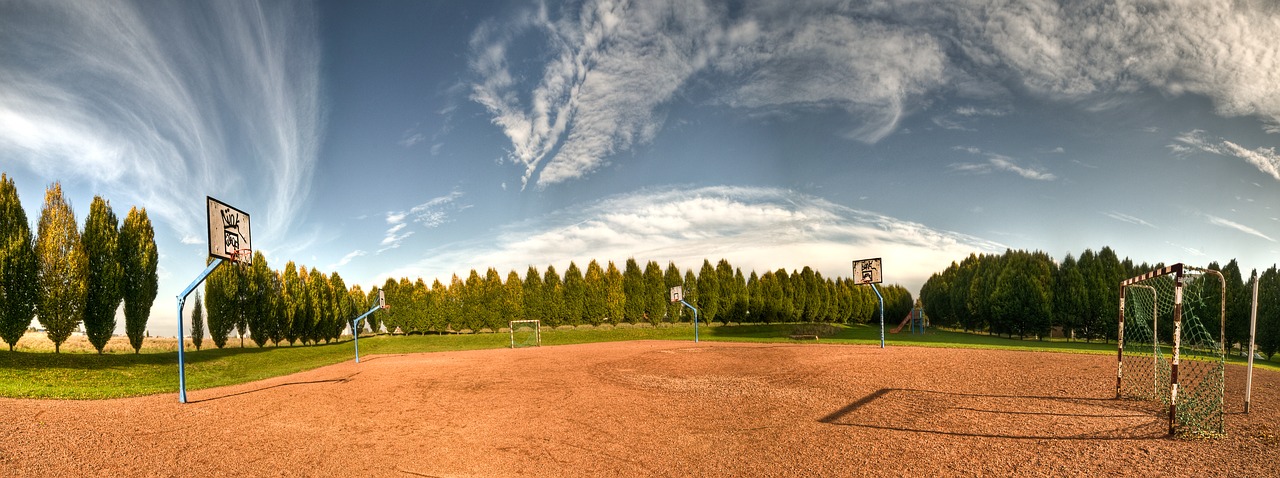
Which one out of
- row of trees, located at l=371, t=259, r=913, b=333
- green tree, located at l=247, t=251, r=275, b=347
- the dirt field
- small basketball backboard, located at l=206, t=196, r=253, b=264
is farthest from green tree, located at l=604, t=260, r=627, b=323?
small basketball backboard, located at l=206, t=196, r=253, b=264

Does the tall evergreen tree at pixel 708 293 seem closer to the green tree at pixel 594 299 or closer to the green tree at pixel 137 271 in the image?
the green tree at pixel 594 299

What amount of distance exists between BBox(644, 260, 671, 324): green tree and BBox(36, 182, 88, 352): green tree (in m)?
33.2

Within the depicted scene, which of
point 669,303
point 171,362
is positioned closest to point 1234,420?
point 171,362

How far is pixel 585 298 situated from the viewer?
144ft

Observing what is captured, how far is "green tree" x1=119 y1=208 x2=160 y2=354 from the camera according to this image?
2420 centimetres

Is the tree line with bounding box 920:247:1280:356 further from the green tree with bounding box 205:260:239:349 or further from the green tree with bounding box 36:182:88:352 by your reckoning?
the green tree with bounding box 36:182:88:352

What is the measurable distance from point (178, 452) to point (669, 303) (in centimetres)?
4010

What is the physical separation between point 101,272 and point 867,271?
33.5m

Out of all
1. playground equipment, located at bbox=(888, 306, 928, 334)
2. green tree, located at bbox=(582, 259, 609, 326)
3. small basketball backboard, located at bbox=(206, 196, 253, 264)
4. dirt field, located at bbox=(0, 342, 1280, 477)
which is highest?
small basketball backboard, located at bbox=(206, 196, 253, 264)

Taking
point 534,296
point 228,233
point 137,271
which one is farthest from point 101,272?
point 534,296

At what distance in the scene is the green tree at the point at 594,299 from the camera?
4378 cm

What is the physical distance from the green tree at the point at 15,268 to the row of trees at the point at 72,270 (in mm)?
24

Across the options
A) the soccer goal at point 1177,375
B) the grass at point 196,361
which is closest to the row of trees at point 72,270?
the grass at point 196,361

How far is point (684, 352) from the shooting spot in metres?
21.7
